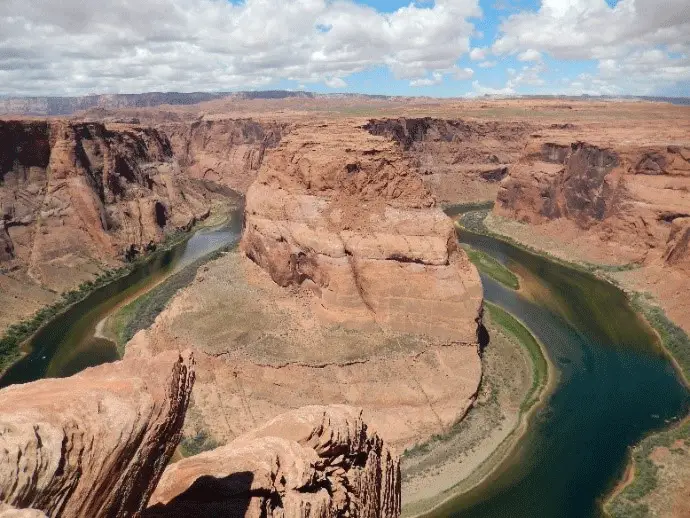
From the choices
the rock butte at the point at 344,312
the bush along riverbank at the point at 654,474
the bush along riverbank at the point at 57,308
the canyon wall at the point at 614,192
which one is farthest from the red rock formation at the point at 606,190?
the bush along riverbank at the point at 57,308

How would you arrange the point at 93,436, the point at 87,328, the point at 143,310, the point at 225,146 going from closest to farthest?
the point at 93,436, the point at 87,328, the point at 143,310, the point at 225,146

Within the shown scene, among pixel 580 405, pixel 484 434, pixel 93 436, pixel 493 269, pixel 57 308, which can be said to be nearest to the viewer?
pixel 93 436

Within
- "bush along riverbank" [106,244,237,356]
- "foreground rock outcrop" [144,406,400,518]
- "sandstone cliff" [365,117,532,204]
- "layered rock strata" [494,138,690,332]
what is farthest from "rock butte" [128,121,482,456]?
"sandstone cliff" [365,117,532,204]

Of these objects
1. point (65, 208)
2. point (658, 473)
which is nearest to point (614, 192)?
point (658, 473)

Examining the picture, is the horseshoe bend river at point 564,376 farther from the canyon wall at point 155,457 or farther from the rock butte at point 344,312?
the canyon wall at point 155,457

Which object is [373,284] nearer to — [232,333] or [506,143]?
[232,333]

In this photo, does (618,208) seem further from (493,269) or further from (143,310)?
(143,310)

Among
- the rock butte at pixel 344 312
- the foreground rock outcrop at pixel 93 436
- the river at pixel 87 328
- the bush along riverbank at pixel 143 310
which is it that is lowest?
the river at pixel 87 328
